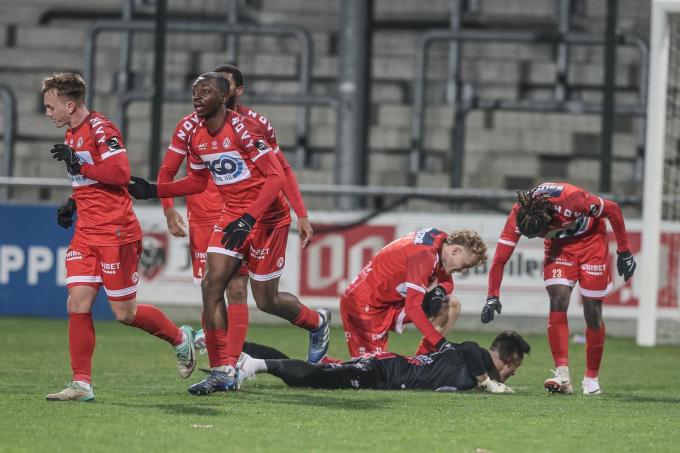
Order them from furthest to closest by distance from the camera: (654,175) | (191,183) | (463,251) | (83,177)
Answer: (654,175) → (463,251) → (191,183) → (83,177)

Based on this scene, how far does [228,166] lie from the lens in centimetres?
898

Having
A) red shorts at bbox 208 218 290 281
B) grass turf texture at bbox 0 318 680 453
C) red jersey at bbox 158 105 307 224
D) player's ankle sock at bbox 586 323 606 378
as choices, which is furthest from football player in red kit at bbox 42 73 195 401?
player's ankle sock at bbox 586 323 606 378

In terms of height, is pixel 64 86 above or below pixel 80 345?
above

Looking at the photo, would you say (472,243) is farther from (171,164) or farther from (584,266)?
(171,164)

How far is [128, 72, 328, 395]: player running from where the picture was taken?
28.6 ft

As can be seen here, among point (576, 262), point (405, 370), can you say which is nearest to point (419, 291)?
point (405, 370)

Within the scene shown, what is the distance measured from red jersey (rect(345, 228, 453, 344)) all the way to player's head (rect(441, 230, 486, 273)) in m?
0.10

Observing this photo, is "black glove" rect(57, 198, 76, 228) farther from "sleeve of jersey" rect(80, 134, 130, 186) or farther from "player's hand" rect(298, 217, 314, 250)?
"player's hand" rect(298, 217, 314, 250)

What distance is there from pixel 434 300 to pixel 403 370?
0.90 meters

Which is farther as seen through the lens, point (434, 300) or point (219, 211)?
point (434, 300)

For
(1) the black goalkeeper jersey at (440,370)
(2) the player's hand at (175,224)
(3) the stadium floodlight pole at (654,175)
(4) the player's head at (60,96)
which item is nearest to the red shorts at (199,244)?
(2) the player's hand at (175,224)

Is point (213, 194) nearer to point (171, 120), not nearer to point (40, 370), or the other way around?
point (40, 370)

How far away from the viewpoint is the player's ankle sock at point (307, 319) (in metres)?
10.1

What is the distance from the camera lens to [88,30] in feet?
63.8
